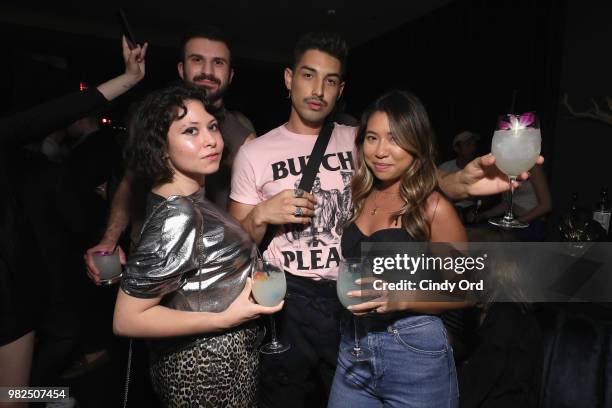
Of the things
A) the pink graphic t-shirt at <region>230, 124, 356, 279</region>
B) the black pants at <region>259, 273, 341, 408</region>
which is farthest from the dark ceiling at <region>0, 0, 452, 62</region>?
the black pants at <region>259, 273, 341, 408</region>

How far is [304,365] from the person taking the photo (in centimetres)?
169

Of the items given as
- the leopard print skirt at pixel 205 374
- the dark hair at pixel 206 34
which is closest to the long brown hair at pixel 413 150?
the leopard print skirt at pixel 205 374

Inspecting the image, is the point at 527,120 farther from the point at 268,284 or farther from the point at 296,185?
the point at 268,284

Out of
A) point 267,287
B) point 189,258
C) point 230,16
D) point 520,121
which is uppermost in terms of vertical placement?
point 230,16

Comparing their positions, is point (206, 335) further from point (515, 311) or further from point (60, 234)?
point (60, 234)

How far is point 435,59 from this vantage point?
5422 millimetres

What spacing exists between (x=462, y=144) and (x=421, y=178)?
3.22m

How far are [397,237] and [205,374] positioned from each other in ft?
2.82

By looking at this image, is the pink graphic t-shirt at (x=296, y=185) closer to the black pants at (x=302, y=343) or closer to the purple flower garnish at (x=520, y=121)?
the black pants at (x=302, y=343)

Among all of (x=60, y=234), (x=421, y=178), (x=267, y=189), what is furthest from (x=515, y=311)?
(x=60, y=234)

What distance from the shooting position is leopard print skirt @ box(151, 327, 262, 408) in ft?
4.00

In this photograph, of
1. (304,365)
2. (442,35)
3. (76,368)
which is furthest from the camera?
(442,35)

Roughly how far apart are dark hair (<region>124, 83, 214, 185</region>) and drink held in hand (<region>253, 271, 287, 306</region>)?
49 centimetres

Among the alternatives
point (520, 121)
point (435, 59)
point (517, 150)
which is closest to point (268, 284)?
point (517, 150)
